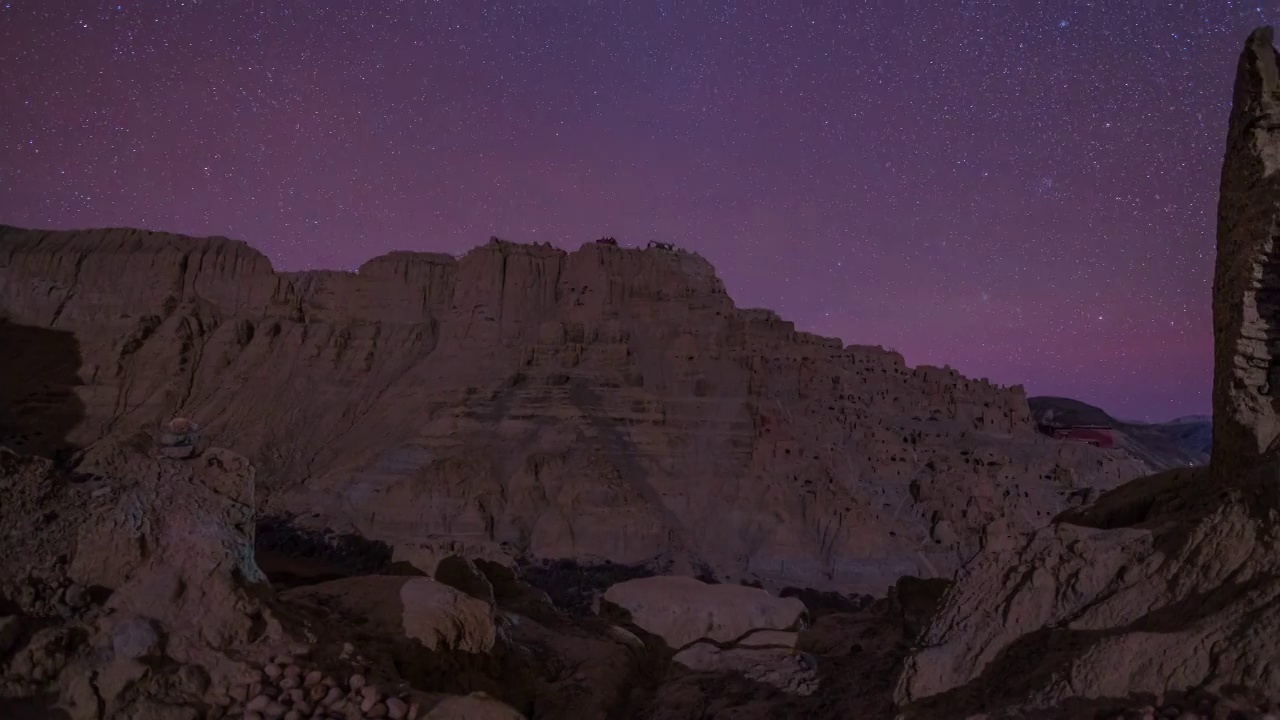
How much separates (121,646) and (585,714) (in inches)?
167

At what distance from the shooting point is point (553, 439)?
83.5 feet

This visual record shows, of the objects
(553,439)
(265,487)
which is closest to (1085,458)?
(553,439)

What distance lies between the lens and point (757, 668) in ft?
27.7

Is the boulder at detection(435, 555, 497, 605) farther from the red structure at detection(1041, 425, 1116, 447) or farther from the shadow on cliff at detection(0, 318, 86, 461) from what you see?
the red structure at detection(1041, 425, 1116, 447)

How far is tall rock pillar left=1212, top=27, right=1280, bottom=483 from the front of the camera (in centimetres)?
541

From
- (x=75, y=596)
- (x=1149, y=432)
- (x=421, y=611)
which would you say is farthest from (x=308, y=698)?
(x=1149, y=432)

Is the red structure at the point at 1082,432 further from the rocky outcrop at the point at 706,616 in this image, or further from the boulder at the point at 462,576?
the boulder at the point at 462,576

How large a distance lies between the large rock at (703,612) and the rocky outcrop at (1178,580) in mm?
5946

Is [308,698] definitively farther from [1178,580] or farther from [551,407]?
[551,407]

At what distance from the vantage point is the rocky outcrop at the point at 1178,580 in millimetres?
3832

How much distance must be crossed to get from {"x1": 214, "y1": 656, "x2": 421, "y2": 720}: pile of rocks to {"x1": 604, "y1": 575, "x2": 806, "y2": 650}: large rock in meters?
7.02

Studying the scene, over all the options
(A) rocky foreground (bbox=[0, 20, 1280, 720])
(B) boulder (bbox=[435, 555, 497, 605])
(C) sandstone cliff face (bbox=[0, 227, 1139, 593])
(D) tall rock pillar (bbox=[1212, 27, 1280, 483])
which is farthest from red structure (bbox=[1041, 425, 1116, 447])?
(D) tall rock pillar (bbox=[1212, 27, 1280, 483])

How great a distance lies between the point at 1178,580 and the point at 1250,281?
2606 mm

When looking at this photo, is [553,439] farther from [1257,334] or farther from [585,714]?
[1257,334]
